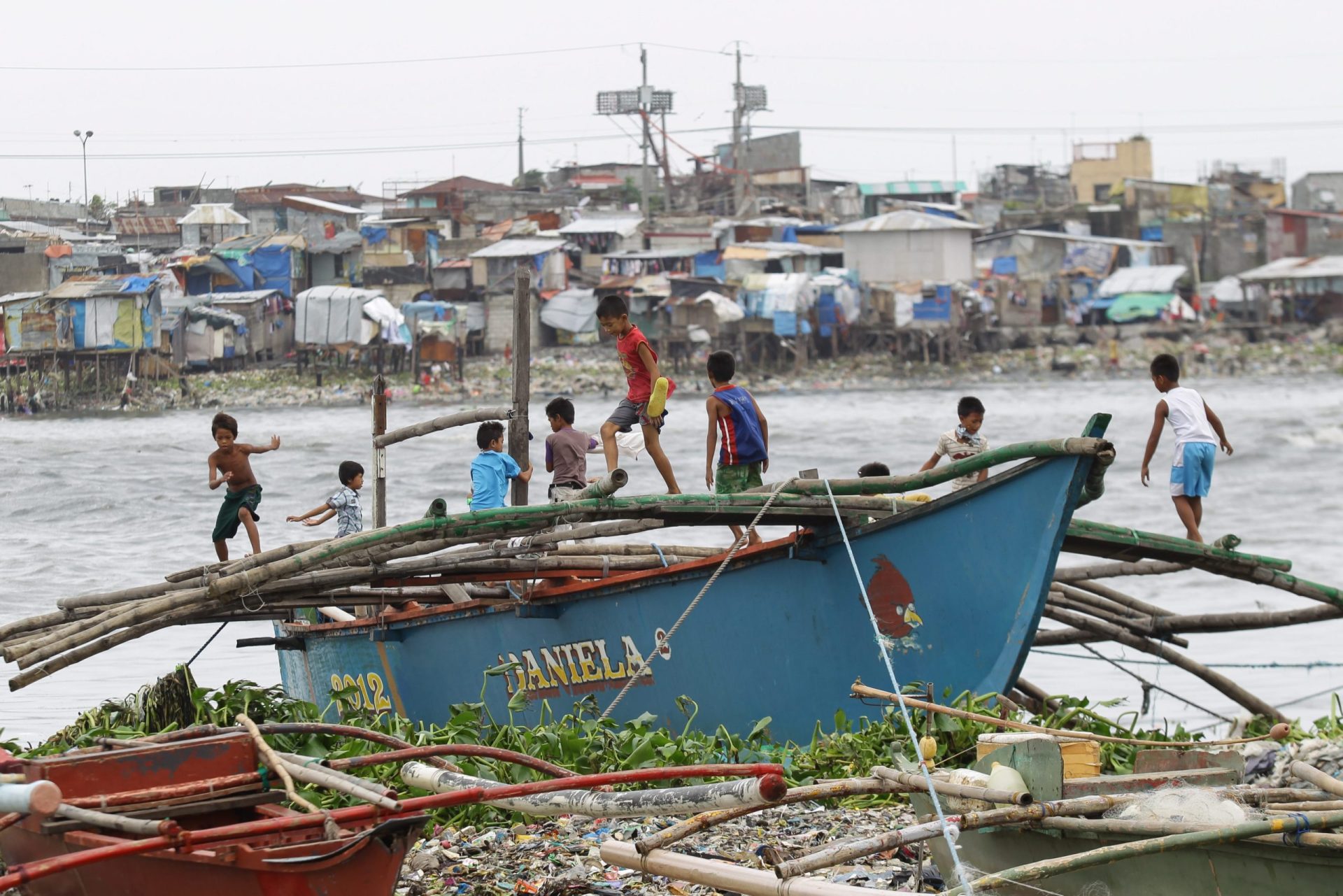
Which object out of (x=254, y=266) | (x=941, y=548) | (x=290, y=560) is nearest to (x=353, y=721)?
(x=290, y=560)

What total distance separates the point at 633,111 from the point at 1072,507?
58.8 m

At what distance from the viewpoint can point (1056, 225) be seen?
194ft

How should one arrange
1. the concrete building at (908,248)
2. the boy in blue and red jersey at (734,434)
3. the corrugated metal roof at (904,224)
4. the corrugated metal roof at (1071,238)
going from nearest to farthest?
the boy in blue and red jersey at (734,434), the corrugated metal roof at (904,224), the concrete building at (908,248), the corrugated metal roof at (1071,238)

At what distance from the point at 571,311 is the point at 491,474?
1649 inches

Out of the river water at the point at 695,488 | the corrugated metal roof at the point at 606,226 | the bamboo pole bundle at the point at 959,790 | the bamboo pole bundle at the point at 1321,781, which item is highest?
the corrugated metal roof at the point at 606,226

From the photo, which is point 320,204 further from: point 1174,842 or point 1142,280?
point 1174,842

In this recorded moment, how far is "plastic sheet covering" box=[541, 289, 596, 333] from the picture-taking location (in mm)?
50281

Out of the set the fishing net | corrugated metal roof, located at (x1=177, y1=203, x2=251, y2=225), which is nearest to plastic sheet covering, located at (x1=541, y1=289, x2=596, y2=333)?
corrugated metal roof, located at (x1=177, y1=203, x2=251, y2=225)

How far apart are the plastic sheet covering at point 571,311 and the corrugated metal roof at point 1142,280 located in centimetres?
1848

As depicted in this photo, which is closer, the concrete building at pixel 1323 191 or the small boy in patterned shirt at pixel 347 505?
the small boy in patterned shirt at pixel 347 505

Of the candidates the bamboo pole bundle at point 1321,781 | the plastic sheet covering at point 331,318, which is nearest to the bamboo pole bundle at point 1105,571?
the bamboo pole bundle at point 1321,781

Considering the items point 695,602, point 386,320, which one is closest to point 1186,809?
point 695,602

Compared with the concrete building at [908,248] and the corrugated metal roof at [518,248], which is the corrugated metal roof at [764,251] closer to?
the concrete building at [908,248]

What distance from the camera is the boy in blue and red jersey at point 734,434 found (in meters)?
8.18
